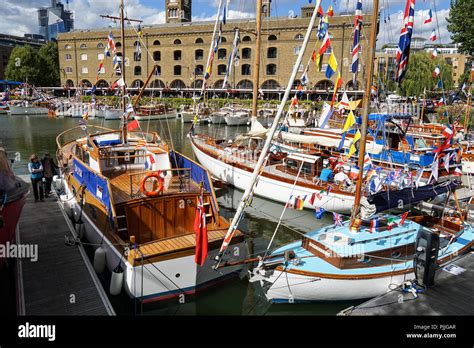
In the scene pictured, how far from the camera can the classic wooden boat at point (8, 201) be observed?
824 centimetres

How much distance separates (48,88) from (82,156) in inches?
3017

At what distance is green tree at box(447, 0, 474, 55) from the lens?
139 feet

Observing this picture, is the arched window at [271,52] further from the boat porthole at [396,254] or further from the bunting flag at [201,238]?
the bunting flag at [201,238]

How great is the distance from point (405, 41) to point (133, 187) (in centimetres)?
869

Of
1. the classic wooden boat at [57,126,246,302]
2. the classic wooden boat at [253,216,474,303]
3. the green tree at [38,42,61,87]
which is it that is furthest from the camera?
the green tree at [38,42,61,87]

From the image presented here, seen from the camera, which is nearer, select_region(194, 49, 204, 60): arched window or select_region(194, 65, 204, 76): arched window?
select_region(194, 65, 204, 76): arched window

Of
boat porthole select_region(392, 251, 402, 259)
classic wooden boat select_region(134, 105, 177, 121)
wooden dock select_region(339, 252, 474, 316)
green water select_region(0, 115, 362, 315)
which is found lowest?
green water select_region(0, 115, 362, 315)

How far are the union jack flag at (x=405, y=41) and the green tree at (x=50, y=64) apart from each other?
289ft

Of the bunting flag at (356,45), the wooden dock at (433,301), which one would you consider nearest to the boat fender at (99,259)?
the wooden dock at (433,301)

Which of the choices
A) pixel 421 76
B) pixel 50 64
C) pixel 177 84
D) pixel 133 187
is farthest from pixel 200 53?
pixel 133 187

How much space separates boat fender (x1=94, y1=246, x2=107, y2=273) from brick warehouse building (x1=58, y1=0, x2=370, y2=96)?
52875 mm

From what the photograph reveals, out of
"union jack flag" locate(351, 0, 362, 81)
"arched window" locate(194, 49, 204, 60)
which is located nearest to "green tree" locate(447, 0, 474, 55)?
"union jack flag" locate(351, 0, 362, 81)

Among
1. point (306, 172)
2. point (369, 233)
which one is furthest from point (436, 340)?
point (306, 172)

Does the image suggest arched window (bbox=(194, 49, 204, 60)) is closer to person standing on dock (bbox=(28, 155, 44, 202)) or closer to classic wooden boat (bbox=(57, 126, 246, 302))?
classic wooden boat (bbox=(57, 126, 246, 302))
